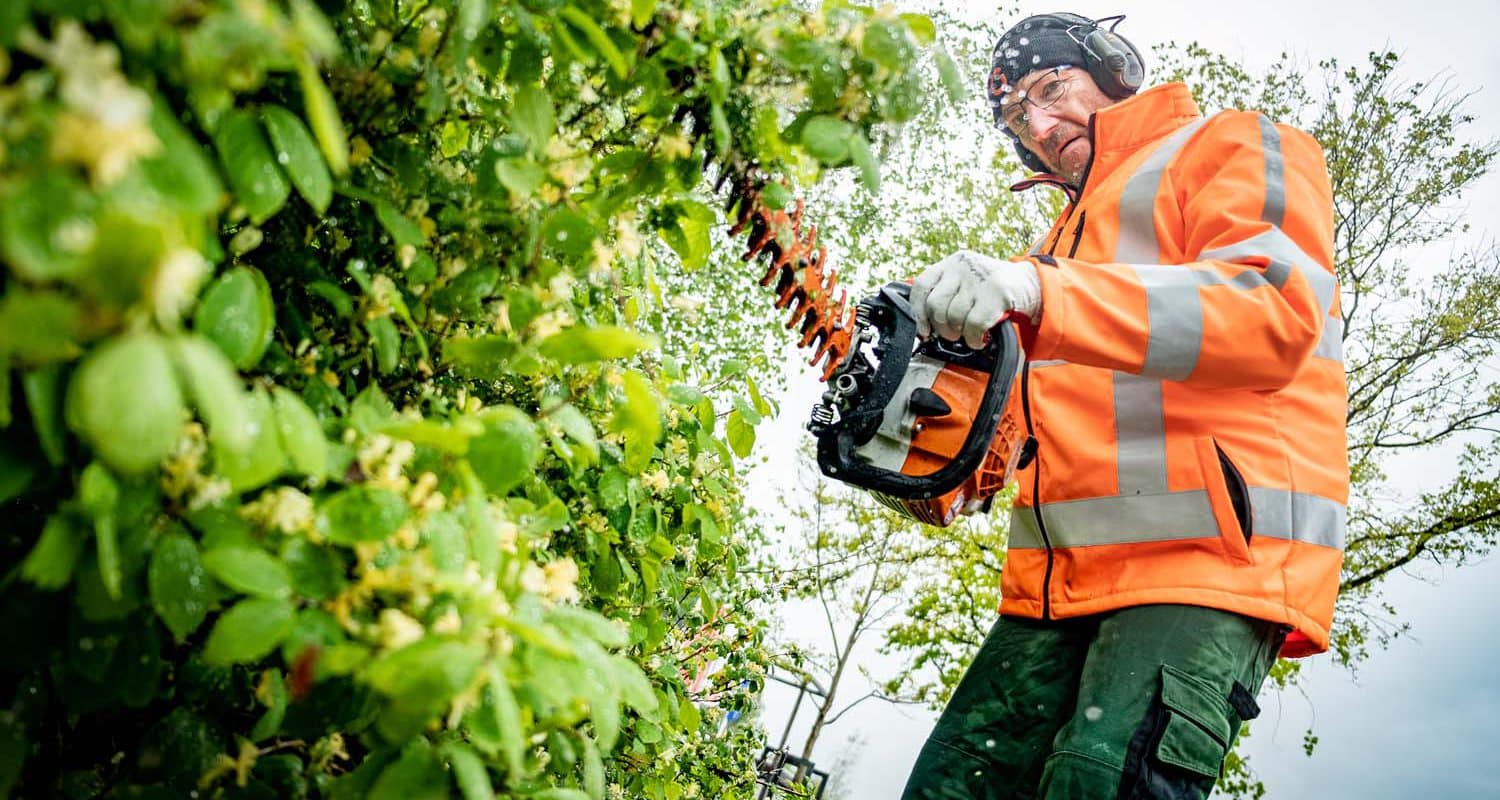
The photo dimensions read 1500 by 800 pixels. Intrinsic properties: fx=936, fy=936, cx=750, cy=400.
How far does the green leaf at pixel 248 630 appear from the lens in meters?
0.74

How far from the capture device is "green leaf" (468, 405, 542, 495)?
84 cm

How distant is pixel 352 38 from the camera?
3.72 feet

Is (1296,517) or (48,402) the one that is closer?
(48,402)

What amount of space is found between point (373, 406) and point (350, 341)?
0.22m

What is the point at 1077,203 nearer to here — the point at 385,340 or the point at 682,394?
the point at 682,394

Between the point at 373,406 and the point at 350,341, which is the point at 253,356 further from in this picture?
the point at 350,341

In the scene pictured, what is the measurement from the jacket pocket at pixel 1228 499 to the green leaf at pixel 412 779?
1.65 meters

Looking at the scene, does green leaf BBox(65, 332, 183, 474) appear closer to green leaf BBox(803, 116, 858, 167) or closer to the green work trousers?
green leaf BBox(803, 116, 858, 167)

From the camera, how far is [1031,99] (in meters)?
2.90

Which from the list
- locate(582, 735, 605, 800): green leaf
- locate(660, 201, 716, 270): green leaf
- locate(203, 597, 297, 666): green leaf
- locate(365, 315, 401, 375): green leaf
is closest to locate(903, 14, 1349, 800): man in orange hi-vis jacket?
locate(660, 201, 716, 270): green leaf

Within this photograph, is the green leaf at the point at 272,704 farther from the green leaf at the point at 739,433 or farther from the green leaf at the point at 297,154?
the green leaf at the point at 739,433

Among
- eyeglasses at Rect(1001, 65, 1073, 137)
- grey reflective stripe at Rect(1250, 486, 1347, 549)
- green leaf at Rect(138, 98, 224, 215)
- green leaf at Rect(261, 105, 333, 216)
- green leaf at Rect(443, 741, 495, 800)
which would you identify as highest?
eyeglasses at Rect(1001, 65, 1073, 137)

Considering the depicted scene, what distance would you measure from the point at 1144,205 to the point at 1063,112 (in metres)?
0.73

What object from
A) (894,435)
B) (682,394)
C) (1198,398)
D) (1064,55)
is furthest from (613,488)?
(1064,55)
